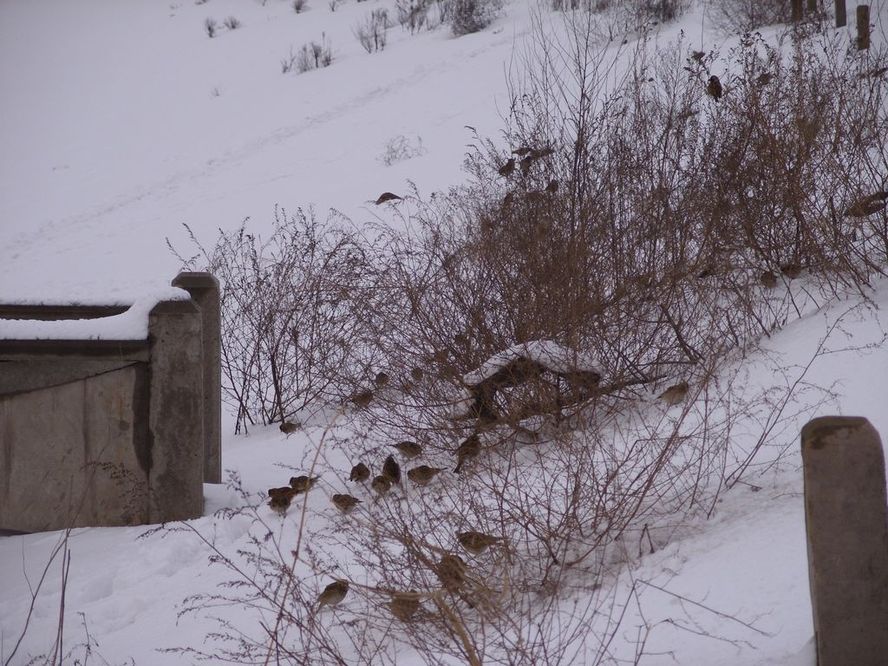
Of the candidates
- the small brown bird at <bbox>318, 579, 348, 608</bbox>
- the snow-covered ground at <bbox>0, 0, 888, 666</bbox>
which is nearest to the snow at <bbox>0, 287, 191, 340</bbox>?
the snow-covered ground at <bbox>0, 0, 888, 666</bbox>

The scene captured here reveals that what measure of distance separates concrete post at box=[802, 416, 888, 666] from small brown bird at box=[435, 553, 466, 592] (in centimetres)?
83

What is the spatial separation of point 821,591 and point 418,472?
1.89 m

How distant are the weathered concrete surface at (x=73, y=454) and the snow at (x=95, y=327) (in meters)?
0.17

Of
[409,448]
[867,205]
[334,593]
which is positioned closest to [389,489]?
[409,448]

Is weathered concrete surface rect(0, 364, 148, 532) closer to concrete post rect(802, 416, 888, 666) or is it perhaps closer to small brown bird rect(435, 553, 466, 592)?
small brown bird rect(435, 553, 466, 592)

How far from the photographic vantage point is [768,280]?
4.64 meters

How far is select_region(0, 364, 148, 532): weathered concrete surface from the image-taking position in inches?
149

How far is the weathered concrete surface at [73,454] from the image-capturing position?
3.78 meters

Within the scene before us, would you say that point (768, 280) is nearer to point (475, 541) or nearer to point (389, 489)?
point (389, 489)

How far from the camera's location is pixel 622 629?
2213 millimetres

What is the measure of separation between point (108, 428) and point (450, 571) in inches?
85.8

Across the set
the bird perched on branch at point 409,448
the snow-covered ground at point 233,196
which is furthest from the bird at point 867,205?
the bird perched on branch at point 409,448

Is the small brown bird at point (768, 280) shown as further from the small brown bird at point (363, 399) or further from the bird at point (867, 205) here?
the small brown bird at point (363, 399)

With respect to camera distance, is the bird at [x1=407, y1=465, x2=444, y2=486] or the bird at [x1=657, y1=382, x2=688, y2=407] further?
the bird at [x1=657, y1=382, x2=688, y2=407]
